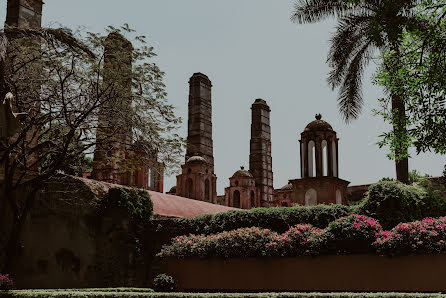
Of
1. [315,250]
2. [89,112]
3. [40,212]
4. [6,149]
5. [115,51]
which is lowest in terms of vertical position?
[315,250]

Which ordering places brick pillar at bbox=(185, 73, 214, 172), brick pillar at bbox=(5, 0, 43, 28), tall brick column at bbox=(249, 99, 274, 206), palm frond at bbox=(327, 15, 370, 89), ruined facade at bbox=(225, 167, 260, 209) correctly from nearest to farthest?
brick pillar at bbox=(5, 0, 43, 28) → palm frond at bbox=(327, 15, 370, 89) → brick pillar at bbox=(185, 73, 214, 172) → ruined facade at bbox=(225, 167, 260, 209) → tall brick column at bbox=(249, 99, 274, 206)

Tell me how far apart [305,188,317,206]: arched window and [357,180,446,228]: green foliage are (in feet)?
17.0

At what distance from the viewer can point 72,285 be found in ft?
50.0

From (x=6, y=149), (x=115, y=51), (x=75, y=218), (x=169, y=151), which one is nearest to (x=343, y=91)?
(x=169, y=151)

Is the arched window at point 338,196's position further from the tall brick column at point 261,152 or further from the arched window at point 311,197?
the tall brick column at point 261,152

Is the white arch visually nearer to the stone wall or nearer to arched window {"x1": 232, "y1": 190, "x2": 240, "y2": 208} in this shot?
the stone wall

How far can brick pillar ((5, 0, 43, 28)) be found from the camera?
1669 centimetres

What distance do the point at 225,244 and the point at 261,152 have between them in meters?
19.6

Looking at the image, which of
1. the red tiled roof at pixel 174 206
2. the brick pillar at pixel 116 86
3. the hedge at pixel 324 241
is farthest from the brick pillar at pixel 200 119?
the brick pillar at pixel 116 86

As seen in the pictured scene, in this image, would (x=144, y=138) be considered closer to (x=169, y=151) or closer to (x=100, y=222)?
(x=169, y=151)

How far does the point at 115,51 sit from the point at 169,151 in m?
3.28

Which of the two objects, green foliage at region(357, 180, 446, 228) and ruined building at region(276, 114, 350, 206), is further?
ruined building at region(276, 114, 350, 206)

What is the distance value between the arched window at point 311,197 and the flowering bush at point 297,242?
5579 mm

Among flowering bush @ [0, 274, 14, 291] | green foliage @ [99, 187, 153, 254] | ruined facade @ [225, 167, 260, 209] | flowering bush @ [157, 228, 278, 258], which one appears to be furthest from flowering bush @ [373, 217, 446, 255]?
ruined facade @ [225, 167, 260, 209]
